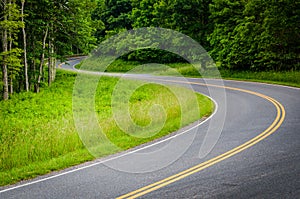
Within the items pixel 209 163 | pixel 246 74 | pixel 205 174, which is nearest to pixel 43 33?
pixel 246 74

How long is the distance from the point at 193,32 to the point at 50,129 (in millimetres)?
25361

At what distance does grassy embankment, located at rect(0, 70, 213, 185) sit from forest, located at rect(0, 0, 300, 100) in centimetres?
288

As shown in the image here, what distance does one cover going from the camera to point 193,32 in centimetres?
3538

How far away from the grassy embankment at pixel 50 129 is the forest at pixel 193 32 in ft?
9.43

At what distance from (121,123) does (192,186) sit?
700cm

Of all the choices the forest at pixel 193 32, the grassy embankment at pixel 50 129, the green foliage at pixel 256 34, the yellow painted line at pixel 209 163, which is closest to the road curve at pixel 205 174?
the yellow painted line at pixel 209 163

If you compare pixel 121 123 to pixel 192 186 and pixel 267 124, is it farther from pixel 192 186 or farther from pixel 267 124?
pixel 192 186

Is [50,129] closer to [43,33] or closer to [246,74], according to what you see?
[43,33]

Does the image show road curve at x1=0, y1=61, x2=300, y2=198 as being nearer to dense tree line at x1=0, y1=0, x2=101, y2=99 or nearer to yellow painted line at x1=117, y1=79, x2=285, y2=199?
yellow painted line at x1=117, y1=79, x2=285, y2=199

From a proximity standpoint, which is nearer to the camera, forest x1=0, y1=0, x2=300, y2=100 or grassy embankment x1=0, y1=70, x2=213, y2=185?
grassy embankment x1=0, y1=70, x2=213, y2=185

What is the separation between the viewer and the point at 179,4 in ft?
112

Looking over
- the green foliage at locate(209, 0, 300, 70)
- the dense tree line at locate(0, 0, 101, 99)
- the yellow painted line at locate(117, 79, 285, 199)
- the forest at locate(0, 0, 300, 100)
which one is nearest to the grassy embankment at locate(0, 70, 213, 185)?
the dense tree line at locate(0, 0, 101, 99)

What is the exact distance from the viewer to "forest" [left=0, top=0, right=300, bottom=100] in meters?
24.7

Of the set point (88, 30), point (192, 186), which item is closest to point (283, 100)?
point (192, 186)
